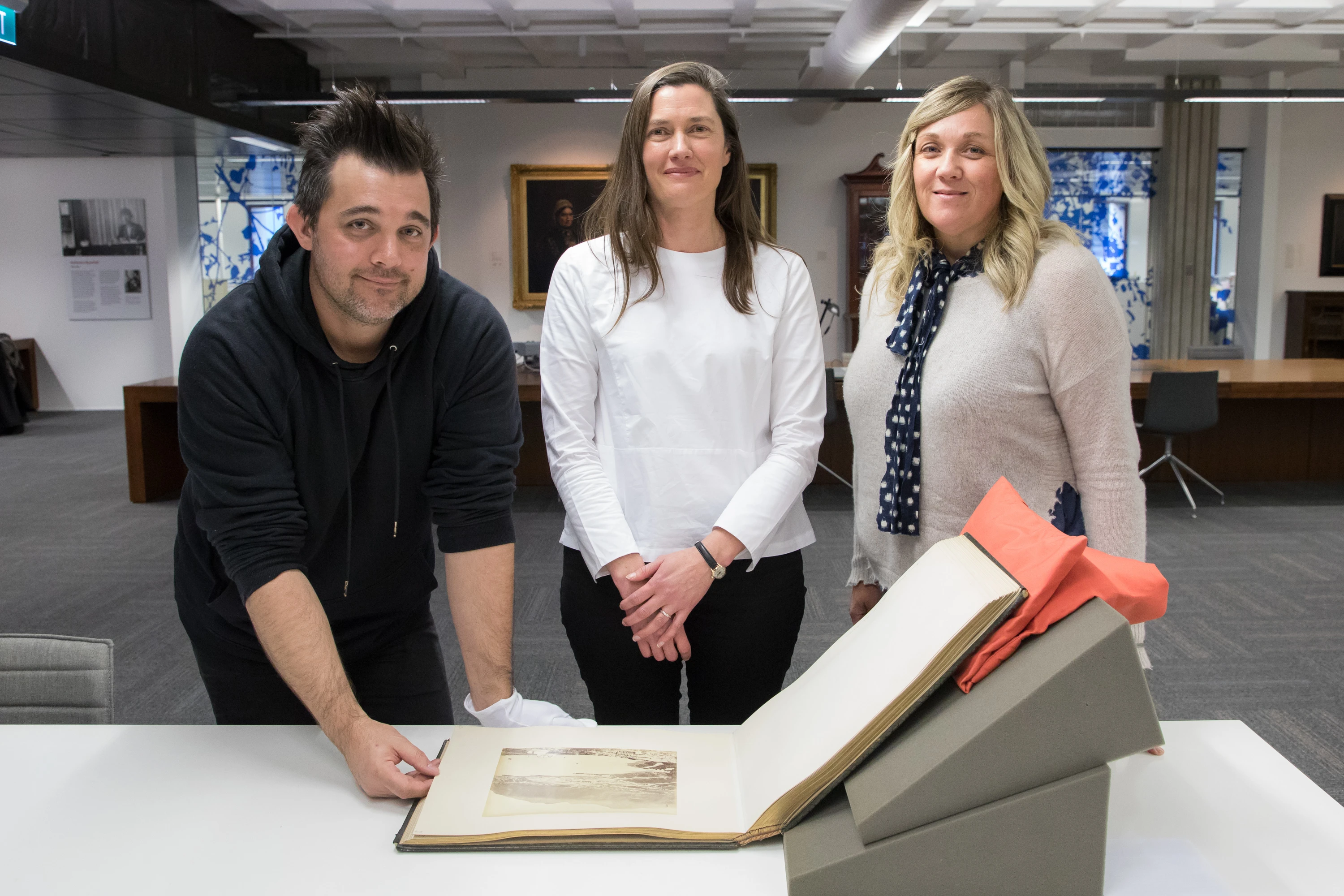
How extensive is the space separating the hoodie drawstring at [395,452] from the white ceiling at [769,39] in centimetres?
599

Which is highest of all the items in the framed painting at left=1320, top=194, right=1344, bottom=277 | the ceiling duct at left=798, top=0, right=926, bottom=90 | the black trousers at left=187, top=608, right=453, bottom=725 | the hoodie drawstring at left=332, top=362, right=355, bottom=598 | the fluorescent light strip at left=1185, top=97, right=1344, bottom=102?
the ceiling duct at left=798, top=0, right=926, bottom=90

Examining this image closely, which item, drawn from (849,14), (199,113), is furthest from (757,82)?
(199,113)

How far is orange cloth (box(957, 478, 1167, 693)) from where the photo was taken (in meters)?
0.84

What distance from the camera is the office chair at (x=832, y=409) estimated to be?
534 cm

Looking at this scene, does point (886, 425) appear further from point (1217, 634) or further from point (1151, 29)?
point (1151, 29)

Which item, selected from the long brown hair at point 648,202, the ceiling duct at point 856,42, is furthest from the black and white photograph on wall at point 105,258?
the long brown hair at point 648,202

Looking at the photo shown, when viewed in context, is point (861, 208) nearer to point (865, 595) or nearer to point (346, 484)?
point (865, 595)

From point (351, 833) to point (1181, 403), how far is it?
5069mm

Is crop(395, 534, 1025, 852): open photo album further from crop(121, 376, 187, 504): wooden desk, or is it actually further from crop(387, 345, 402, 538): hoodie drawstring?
crop(121, 376, 187, 504): wooden desk

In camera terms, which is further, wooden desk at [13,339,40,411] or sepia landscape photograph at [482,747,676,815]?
wooden desk at [13,339,40,411]

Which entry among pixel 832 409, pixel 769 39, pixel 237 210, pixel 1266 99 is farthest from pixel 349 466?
pixel 237 210

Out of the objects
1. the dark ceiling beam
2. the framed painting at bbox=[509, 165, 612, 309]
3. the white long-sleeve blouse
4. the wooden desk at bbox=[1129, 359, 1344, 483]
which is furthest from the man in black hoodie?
the framed painting at bbox=[509, 165, 612, 309]

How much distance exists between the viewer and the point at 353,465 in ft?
4.52

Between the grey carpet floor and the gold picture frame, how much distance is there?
394 cm
